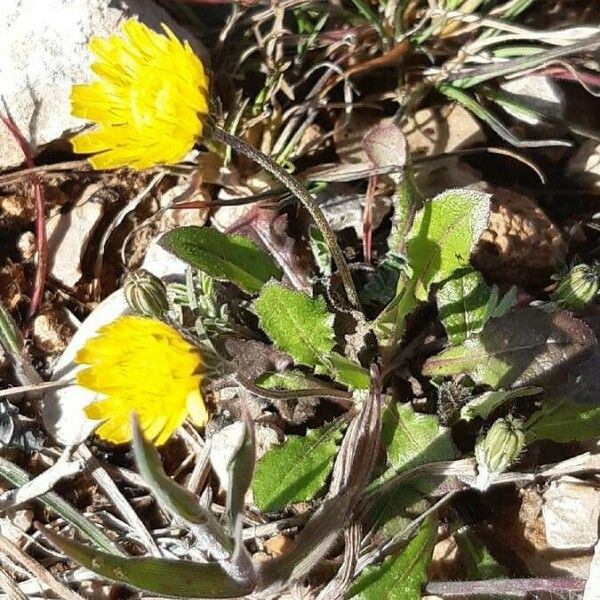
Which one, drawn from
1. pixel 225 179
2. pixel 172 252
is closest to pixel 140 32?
pixel 172 252

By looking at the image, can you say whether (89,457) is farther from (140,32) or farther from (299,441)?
(140,32)

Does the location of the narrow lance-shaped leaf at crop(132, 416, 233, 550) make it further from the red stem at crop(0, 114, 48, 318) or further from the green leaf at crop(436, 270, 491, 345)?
the red stem at crop(0, 114, 48, 318)

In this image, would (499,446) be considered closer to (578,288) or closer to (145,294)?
(578,288)

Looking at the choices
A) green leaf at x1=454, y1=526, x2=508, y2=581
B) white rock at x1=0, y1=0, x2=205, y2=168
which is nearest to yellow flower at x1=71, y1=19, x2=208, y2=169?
white rock at x1=0, y1=0, x2=205, y2=168

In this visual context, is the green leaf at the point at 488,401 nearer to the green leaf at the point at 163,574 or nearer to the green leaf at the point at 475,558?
the green leaf at the point at 475,558

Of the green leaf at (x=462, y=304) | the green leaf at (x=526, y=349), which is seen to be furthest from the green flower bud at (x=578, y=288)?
the green leaf at (x=462, y=304)

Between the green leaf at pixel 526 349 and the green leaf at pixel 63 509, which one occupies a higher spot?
the green leaf at pixel 526 349
